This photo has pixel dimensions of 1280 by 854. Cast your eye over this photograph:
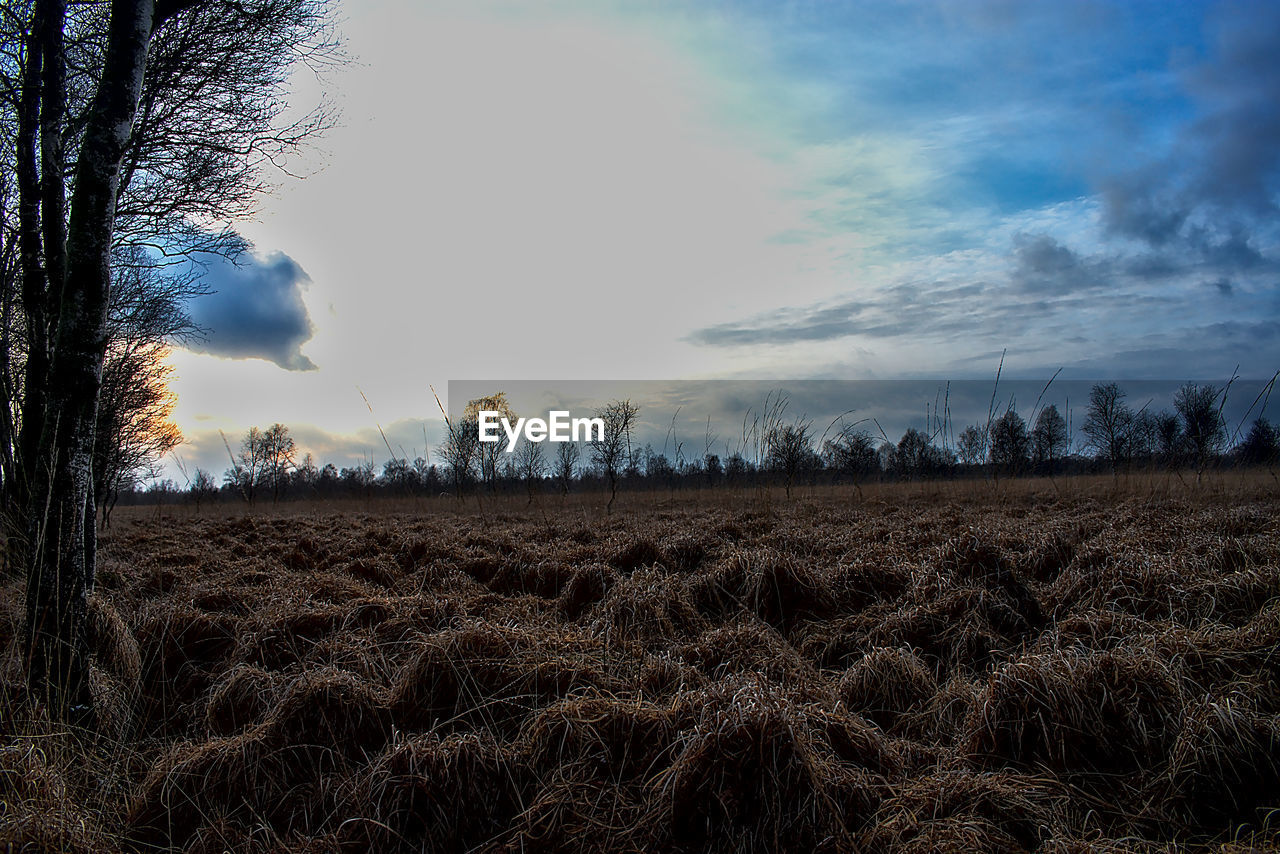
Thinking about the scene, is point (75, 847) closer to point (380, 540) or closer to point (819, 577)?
point (819, 577)

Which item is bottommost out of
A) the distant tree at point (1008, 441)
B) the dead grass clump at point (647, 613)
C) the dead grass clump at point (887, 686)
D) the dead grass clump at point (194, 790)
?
the dead grass clump at point (194, 790)

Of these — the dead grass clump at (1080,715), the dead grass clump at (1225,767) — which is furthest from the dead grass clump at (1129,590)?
the dead grass clump at (1225,767)

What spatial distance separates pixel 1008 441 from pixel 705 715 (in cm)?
1064

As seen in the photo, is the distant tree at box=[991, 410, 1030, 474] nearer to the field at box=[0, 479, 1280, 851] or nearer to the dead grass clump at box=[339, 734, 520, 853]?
the field at box=[0, 479, 1280, 851]

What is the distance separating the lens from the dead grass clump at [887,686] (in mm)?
2641

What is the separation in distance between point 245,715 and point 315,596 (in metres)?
1.72

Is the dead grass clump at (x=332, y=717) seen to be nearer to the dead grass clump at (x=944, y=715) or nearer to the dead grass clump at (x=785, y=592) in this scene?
the dead grass clump at (x=944, y=715)

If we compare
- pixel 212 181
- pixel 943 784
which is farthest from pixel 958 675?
pixel 212 181

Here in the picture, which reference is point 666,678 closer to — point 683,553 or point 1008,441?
point 683,553

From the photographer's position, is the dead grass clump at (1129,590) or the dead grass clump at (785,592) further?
the dead grass clump at (785,592)

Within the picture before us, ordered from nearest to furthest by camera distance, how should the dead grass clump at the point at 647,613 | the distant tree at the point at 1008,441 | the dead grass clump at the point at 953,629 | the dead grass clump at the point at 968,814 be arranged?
the dead grass clump at the point at 968,814 < the dead grass clump at the point at 953,629 < the dead grass clump at the point at 647,613 < the distant tree at the point at 1008,441

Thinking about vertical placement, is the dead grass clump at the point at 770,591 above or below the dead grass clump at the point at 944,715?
above

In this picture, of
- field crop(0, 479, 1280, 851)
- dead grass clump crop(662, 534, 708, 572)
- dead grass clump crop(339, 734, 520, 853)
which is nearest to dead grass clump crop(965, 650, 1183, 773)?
field crop(0, 479, 1280, 851)

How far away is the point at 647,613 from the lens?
361cm
